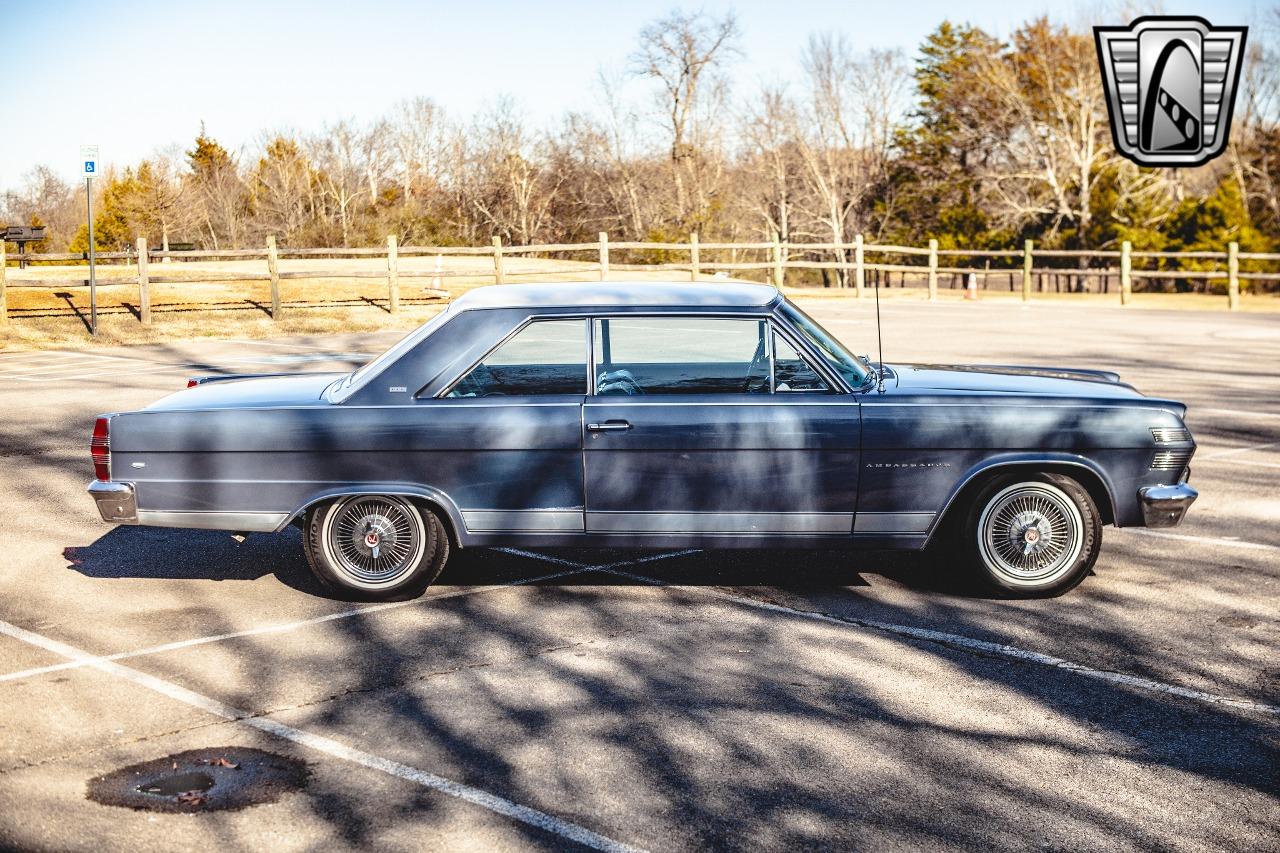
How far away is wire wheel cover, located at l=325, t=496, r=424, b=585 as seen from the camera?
6.65 meters

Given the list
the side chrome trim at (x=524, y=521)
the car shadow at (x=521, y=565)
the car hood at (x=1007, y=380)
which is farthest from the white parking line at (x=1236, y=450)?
the side chrome trim at (x=524, y=521)

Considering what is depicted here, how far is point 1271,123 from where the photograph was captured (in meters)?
51.5

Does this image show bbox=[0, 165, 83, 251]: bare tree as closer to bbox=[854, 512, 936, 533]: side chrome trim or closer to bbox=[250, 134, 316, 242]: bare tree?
bbox=[250, 134, 316, 242]: bare tree

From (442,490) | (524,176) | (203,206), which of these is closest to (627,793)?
(442,490)

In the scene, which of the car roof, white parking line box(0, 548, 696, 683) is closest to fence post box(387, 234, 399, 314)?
white parking line box(0, 548, 696, 683)

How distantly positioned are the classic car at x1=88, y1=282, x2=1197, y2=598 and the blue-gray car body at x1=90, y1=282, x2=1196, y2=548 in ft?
0.03

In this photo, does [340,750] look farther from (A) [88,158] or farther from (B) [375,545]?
(A) [88,158]

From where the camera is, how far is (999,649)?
233 inches

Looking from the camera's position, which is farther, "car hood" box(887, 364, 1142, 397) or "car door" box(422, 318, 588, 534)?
"car hood" box(887, 364, 1142, 397)

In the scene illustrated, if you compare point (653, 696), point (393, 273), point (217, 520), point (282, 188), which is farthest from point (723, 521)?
point (282, 188)

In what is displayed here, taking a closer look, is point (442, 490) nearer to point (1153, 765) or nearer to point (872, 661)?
point (872, 661)

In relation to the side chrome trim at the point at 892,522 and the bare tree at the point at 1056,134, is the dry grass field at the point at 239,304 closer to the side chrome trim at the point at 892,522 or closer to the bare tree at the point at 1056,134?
the bare tree at the point at 1056,134

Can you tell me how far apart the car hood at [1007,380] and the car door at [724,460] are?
0.61m

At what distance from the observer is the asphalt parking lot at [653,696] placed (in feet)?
13.6
